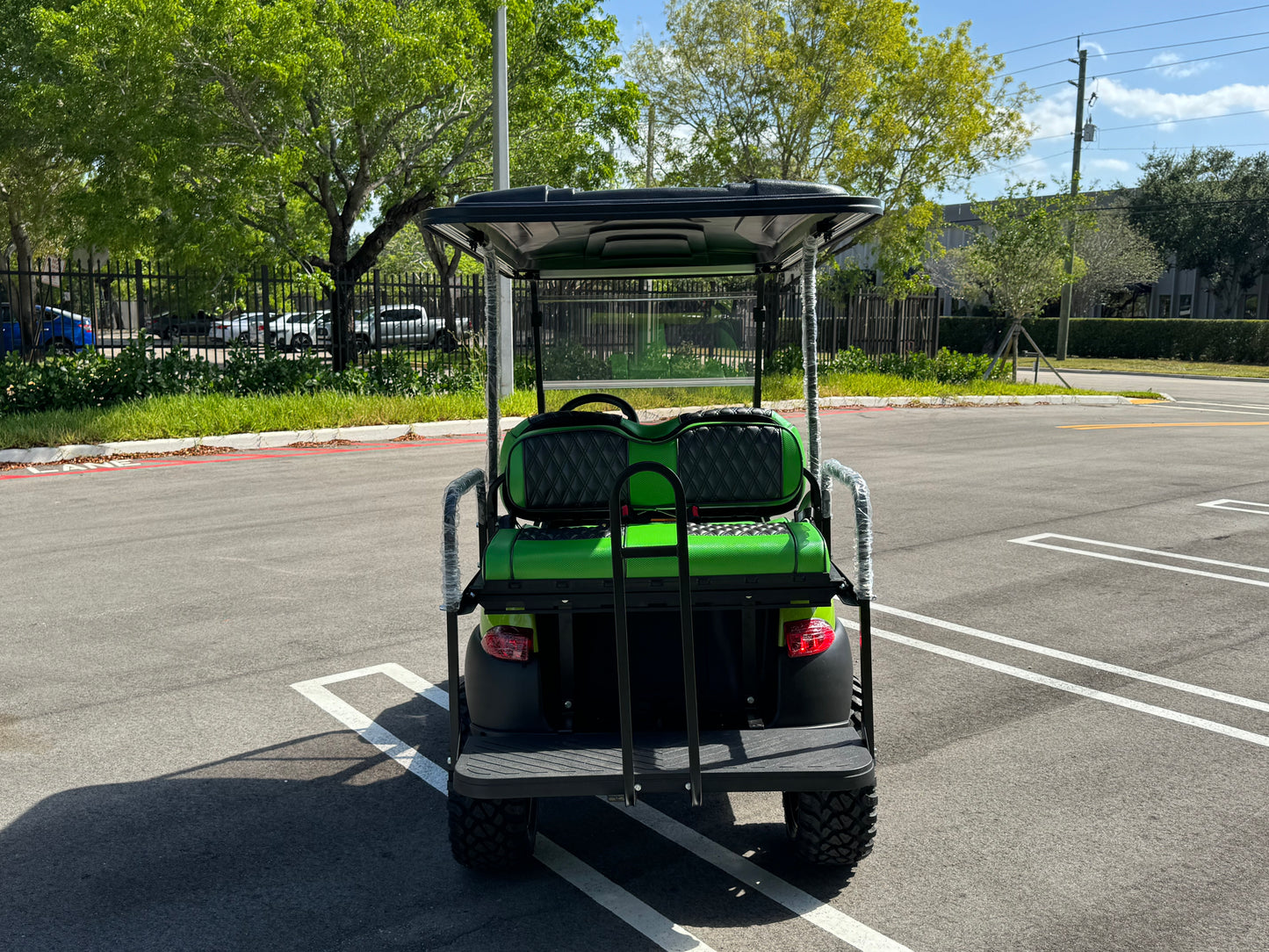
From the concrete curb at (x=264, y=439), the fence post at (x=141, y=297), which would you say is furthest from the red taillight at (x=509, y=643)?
the fence post at (x=141, y=297)

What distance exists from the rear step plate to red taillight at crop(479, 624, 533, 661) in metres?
0.25

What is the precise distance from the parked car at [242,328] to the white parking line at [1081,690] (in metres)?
13.4

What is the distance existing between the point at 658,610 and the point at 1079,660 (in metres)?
3.48

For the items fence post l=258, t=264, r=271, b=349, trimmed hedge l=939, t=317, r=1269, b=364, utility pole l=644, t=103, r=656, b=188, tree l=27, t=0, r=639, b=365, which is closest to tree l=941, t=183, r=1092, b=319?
utility pole l=644, t=103, r=656, b=188

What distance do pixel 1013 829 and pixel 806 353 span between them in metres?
1.97

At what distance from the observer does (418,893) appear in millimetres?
3355

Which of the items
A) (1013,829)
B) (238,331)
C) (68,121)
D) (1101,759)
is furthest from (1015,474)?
(68,121)

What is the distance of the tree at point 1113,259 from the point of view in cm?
4409

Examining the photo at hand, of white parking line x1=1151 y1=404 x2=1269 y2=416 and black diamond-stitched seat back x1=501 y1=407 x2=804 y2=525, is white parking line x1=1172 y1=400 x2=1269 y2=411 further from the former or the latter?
black diamond-stitched seat back x1=501 y1=407 x2=804 y2=525

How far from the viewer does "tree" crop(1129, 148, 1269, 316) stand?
1783 inches

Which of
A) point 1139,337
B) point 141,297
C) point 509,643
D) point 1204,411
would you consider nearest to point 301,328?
point 141,297

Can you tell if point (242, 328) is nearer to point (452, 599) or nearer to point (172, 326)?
point (172, 326)

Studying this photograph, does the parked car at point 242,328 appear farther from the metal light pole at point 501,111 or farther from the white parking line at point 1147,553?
the white parking line at point 1147,553

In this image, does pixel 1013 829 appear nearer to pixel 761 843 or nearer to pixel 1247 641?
pixel 761 843
